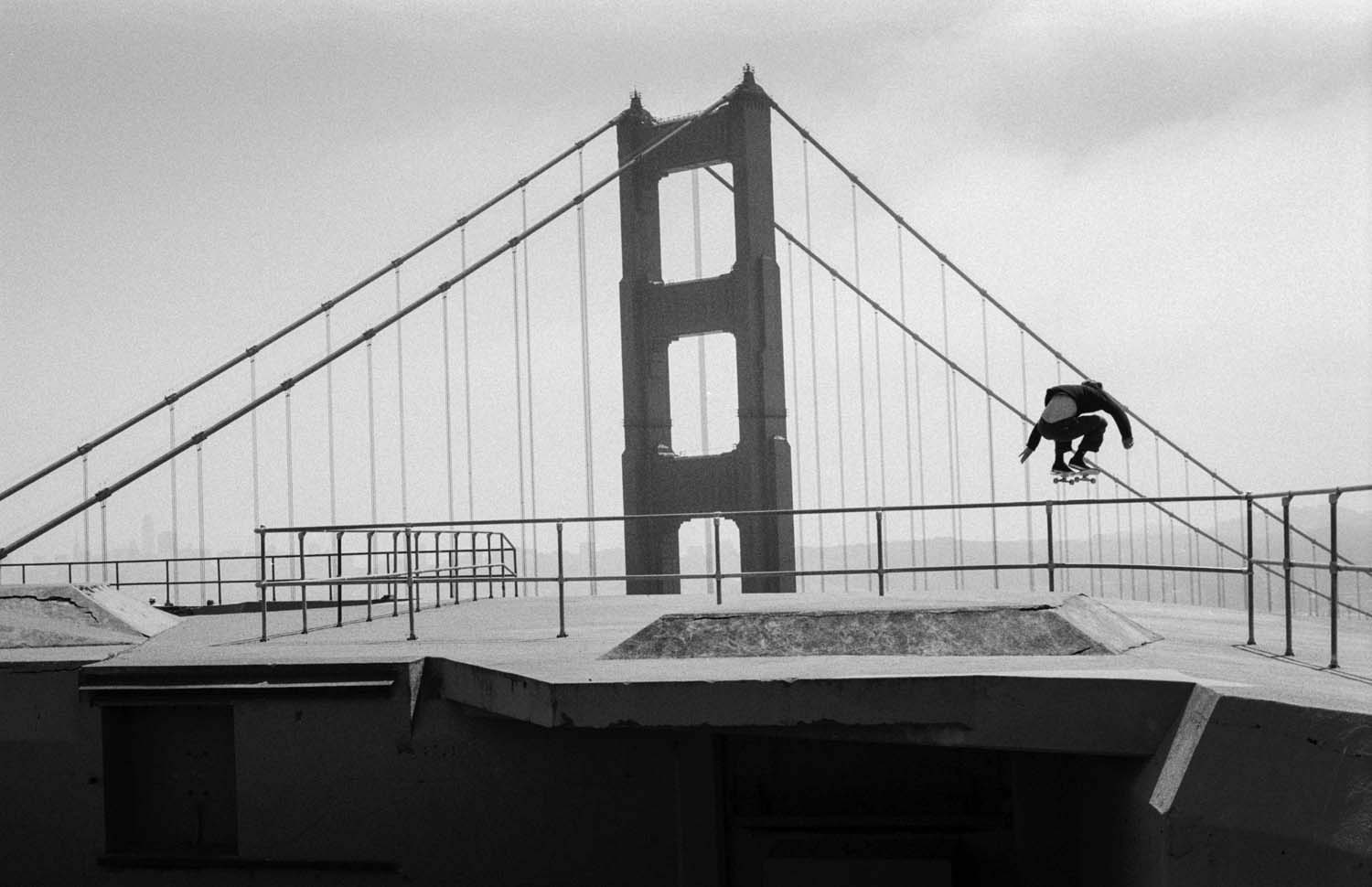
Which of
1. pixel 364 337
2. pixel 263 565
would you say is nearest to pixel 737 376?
pixel 364 337

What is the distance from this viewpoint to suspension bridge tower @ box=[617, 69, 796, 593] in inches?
929

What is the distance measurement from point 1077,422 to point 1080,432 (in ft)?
0.30

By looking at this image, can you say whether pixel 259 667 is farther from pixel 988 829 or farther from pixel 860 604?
pixel 988 829

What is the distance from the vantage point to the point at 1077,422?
29.0ft

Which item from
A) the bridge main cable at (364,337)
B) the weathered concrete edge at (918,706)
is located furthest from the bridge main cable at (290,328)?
the weathered concrete edge at (918,706)

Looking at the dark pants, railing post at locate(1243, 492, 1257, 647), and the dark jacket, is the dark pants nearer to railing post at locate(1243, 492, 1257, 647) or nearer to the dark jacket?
the dark jacket

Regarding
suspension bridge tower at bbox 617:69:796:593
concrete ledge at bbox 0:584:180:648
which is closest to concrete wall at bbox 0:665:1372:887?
concrete ledge at bbox 0:584:180:648

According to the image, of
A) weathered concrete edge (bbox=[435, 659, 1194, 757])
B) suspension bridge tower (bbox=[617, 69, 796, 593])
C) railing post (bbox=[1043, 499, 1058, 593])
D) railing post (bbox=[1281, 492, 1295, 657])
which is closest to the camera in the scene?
weathered concrete edge (bbox=[435, 659, 1194, 757])

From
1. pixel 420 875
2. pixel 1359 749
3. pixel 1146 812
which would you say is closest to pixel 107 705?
pixel 420 875

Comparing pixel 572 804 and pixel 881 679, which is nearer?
pixel 881 679

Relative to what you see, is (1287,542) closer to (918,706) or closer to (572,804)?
(918,706)

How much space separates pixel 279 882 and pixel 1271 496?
5.89 meters

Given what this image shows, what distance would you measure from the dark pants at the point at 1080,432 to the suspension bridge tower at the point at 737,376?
45.7ft

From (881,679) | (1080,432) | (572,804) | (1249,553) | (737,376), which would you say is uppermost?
(737,376)
